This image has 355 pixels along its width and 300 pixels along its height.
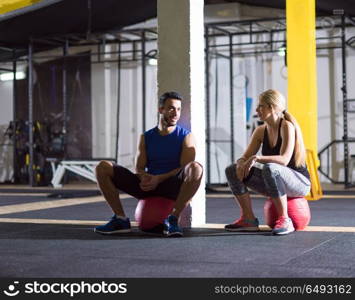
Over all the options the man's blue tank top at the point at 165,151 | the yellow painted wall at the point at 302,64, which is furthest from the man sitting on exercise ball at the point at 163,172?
the yellow painted wall at the point at 302,64

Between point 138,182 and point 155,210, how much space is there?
20 centimetres

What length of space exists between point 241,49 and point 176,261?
7.52 m

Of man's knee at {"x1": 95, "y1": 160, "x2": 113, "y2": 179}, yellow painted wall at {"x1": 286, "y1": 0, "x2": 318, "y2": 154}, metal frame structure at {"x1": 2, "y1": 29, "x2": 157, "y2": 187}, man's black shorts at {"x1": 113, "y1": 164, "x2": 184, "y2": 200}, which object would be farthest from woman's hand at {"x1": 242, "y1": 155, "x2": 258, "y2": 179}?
metal frame structure at {"x1": 2, "y1": 29, "x2": 157, "y2": 187}

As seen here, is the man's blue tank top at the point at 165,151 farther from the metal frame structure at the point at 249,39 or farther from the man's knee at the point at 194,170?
the metal frame structure at the point at 249,39

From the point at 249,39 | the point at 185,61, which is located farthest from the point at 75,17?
the point at 185,61

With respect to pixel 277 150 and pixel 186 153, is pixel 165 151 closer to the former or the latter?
pixel 186 153

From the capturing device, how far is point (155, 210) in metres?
3.56

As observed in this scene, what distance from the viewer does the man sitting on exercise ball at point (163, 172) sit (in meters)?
3.48

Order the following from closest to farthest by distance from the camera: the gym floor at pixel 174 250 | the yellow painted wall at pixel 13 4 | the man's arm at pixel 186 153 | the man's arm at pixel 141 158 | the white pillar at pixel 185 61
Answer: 1. the gym floor at pixel 174 250
2. the man's arm at pixel 186 153
3. the man's arm at pixel 141 158
4. the white pillar at pixel 185 61
5. the yellow painted wall at pixel 13 4

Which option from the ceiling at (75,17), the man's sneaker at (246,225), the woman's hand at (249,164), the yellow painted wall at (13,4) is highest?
the ceiling at (75,17)

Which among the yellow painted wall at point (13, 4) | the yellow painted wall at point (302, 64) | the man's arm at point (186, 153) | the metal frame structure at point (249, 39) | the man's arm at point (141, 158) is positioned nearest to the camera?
the man's arm at point (186, 153)

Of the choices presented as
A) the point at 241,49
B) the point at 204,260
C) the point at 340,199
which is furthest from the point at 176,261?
the point at 241,49

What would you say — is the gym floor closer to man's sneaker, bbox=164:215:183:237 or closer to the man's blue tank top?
man's sneaker, bbox=164:215:183:237

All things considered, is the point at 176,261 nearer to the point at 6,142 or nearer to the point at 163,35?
the point at 163,35
